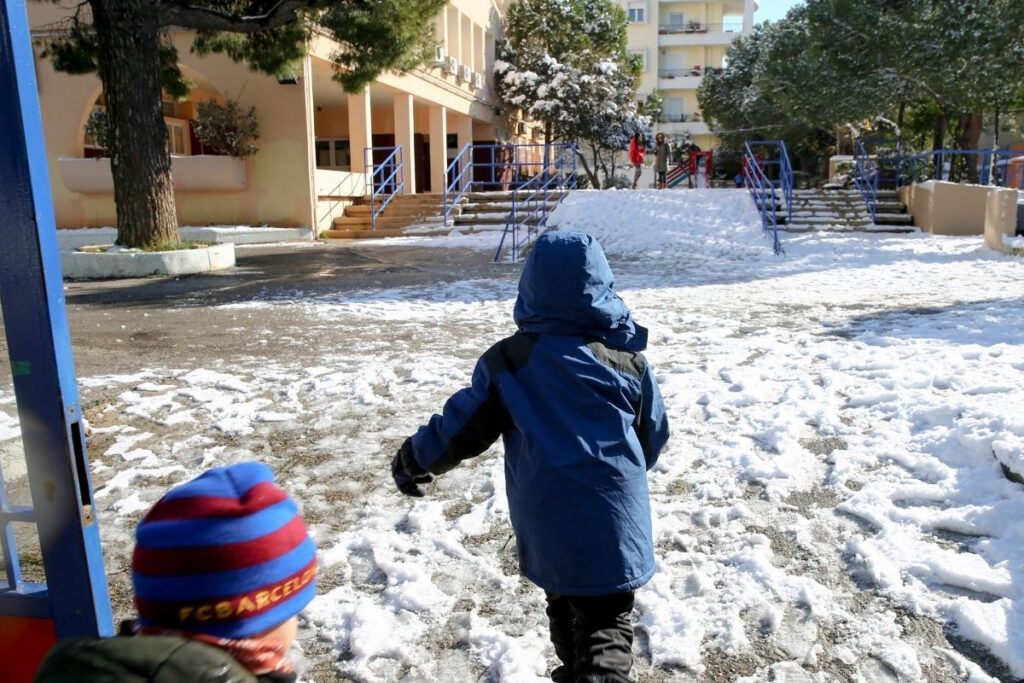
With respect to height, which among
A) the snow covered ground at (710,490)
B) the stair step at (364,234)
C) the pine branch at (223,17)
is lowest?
the snow covered ground at (710,490)

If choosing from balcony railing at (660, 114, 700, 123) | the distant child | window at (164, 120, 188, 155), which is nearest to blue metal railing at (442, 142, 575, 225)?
window at (164, 120, 188, 155)

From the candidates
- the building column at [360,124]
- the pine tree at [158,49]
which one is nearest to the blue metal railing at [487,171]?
the building column at [360,124]

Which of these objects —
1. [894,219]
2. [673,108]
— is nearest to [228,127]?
[894,219]

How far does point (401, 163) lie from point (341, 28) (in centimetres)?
912

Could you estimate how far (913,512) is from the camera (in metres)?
3.35

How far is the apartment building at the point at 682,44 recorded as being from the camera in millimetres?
54250

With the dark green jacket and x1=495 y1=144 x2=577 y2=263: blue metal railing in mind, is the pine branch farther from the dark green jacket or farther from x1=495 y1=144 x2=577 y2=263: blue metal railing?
the dark green jacket

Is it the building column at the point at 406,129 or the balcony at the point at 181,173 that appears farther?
the building column at the point at 406,129

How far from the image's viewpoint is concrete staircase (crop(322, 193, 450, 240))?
18.9 m

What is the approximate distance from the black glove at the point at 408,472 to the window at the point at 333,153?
25.4 m

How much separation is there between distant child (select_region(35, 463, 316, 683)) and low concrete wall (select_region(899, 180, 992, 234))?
53.8ft

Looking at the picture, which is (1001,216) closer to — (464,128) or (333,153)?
(333,153)

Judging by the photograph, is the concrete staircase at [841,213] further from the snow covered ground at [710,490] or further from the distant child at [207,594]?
the distant child at [207,594]

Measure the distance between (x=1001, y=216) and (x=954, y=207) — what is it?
307cm
